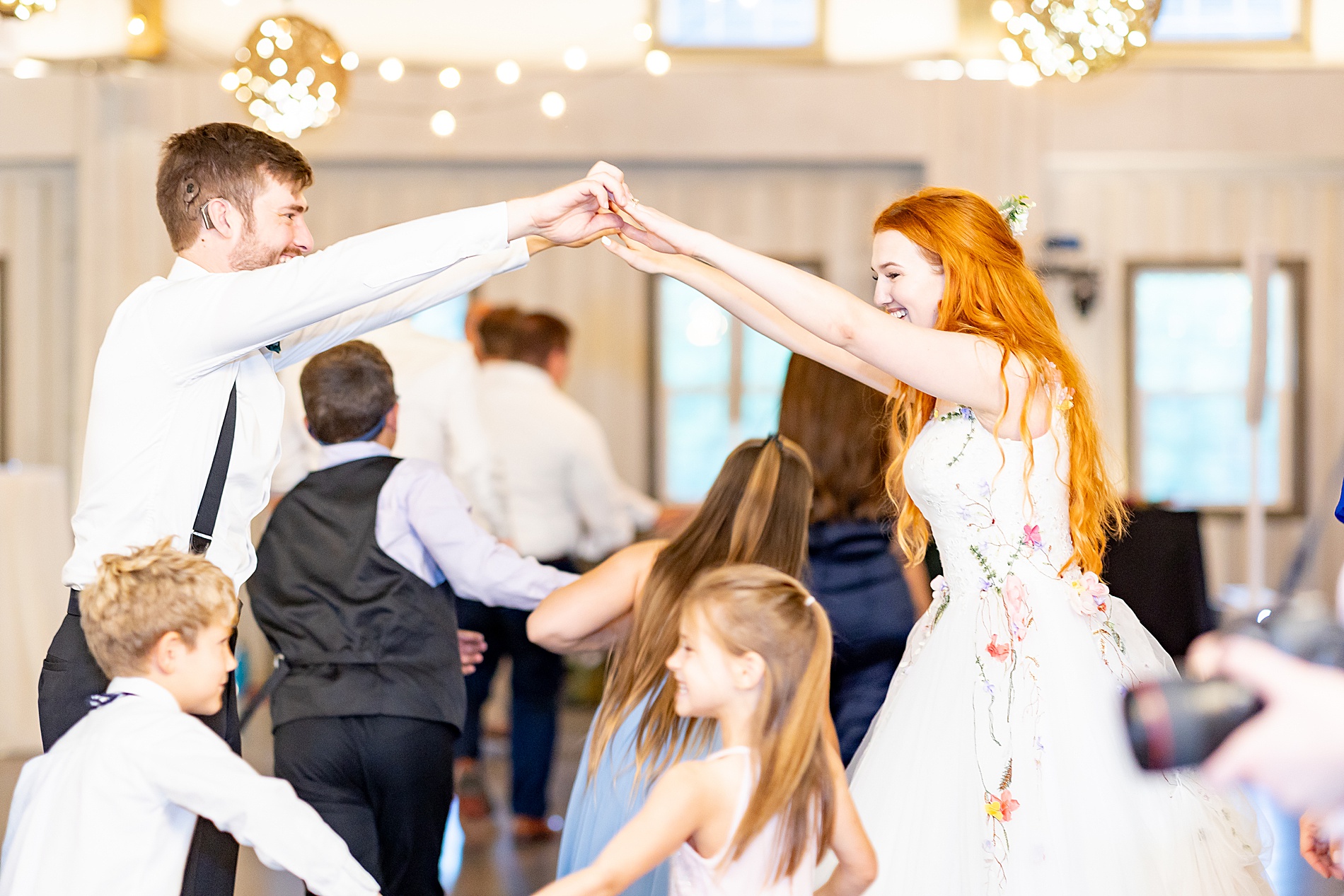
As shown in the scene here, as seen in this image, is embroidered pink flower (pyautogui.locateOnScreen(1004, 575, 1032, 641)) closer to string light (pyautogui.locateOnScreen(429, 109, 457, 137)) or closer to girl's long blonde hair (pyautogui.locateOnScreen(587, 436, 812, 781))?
girl's long blonde hair (pyautogui.locateOnScreen(587, 436, 812, 781))

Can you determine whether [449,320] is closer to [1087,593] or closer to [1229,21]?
[1229,21]

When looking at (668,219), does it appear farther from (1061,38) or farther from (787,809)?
(1061,38)

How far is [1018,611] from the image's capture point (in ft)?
6.76

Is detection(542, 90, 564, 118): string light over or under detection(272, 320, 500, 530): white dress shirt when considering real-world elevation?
over

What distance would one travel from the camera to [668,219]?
2100mm

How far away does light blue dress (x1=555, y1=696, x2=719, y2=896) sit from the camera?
215 centimetres

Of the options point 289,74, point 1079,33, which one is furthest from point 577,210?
point 1079,33

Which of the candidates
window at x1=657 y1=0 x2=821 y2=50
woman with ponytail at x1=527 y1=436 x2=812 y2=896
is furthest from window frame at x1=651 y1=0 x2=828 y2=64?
woman with ponytail at x1=527 y1=436 x2=812 y2=896

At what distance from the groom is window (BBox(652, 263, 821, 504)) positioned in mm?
5080

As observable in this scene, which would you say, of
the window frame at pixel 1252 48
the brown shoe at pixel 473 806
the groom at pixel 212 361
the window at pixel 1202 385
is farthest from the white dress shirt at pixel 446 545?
the window frame at pixel 1252 48

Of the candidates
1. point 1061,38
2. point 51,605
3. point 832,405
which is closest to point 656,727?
point 832,405

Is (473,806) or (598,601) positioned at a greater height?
(598,601)

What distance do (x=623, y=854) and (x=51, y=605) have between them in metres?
4.26

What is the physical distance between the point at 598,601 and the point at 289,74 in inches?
106
